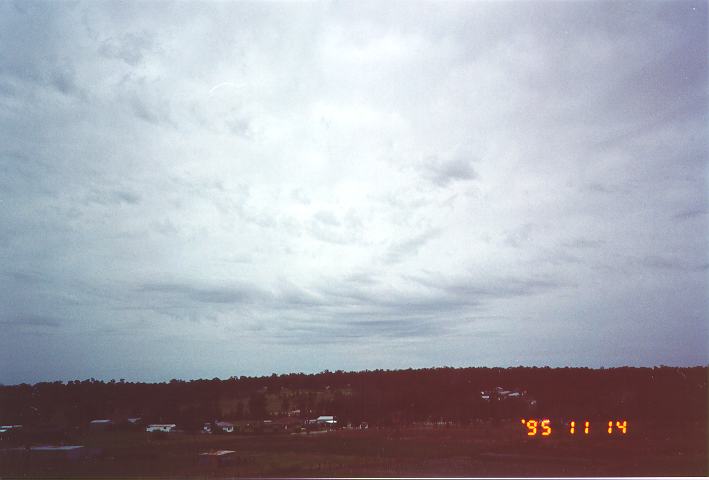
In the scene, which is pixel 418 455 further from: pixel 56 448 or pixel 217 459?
pixel 56 448

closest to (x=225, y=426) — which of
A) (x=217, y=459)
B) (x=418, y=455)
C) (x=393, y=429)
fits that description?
(x=393, y=429)

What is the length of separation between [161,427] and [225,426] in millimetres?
9672

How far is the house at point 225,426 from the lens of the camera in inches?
2665

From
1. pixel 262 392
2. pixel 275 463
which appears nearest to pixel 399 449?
pixel 275 463

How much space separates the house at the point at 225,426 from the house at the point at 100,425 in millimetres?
12100

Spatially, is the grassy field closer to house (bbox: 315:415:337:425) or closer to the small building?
the small building

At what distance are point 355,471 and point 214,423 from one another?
41104mm

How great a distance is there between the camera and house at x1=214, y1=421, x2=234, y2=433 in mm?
67694

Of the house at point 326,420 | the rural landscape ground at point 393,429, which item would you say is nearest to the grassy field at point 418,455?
the rural landscape ground at point 393,429

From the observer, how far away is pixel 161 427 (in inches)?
2504

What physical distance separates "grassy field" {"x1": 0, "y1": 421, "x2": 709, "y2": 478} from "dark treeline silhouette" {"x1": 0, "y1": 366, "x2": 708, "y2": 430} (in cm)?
259

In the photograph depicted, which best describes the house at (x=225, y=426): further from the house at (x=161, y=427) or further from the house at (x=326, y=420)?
the house at (x=326, y=420)

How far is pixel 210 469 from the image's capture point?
36.8m

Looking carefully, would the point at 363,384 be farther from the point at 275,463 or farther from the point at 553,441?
the point at 275,463
